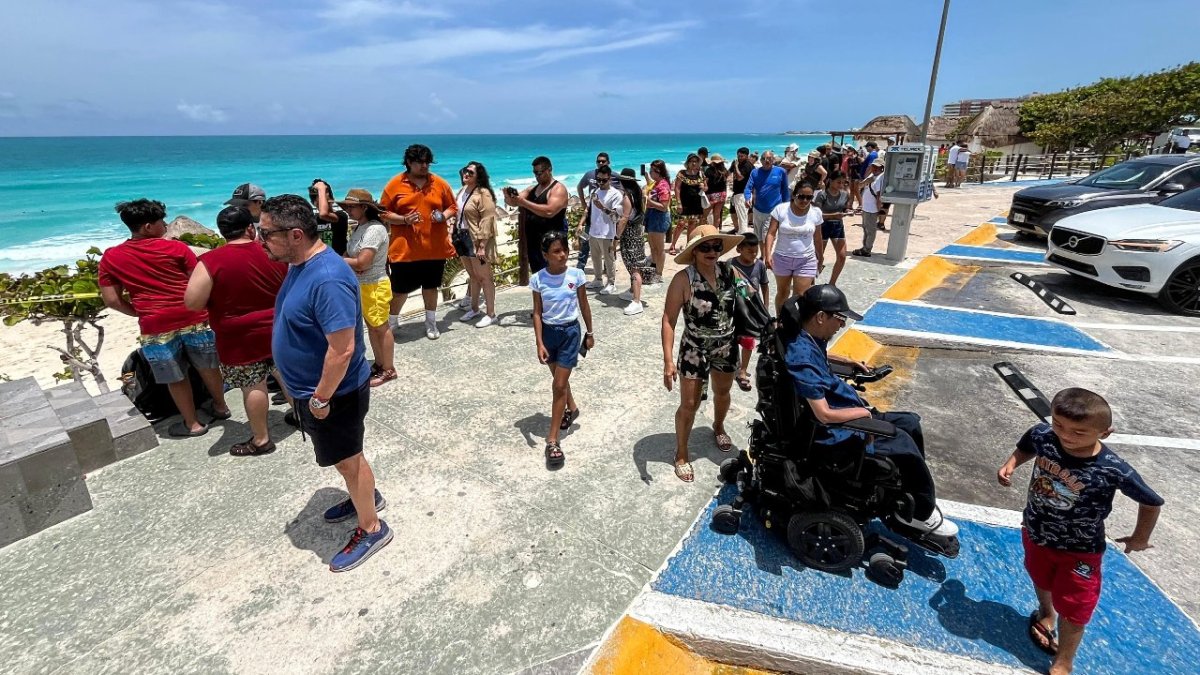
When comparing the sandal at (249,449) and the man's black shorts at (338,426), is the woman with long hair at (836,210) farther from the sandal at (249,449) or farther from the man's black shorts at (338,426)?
the sandal at (249,449)

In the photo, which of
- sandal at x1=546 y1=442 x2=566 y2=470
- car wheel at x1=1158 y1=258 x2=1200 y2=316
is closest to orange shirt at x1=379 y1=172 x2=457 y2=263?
sandal at x1=546 y1=442 x2=566 y2=470

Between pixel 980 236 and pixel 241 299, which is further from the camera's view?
pixel 980 236

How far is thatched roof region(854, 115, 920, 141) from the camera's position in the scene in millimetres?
31375

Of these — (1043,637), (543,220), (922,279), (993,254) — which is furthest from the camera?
(993,254)

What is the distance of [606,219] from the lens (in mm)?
7227

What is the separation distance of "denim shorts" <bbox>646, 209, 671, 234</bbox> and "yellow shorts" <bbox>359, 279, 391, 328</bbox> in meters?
3.93

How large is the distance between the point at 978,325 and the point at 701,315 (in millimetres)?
4728

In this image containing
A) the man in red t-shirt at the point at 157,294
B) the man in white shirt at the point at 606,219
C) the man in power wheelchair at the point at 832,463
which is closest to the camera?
the man in power wheelchair at the point at 832,463

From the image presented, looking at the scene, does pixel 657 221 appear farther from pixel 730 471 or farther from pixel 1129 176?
pixel 1129 176

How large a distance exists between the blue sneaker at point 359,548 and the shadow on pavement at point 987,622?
109 inches

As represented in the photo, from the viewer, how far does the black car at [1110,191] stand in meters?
9.77

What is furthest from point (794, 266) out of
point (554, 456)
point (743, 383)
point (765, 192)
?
point (554, 456)

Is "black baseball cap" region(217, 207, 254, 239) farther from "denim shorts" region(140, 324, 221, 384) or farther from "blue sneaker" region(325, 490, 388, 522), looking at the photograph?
"blue sneaker" region(325, 490, 388, 522)

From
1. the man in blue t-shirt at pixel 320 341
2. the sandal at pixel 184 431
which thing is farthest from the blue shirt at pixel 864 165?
the sandal at pixel 184 431
